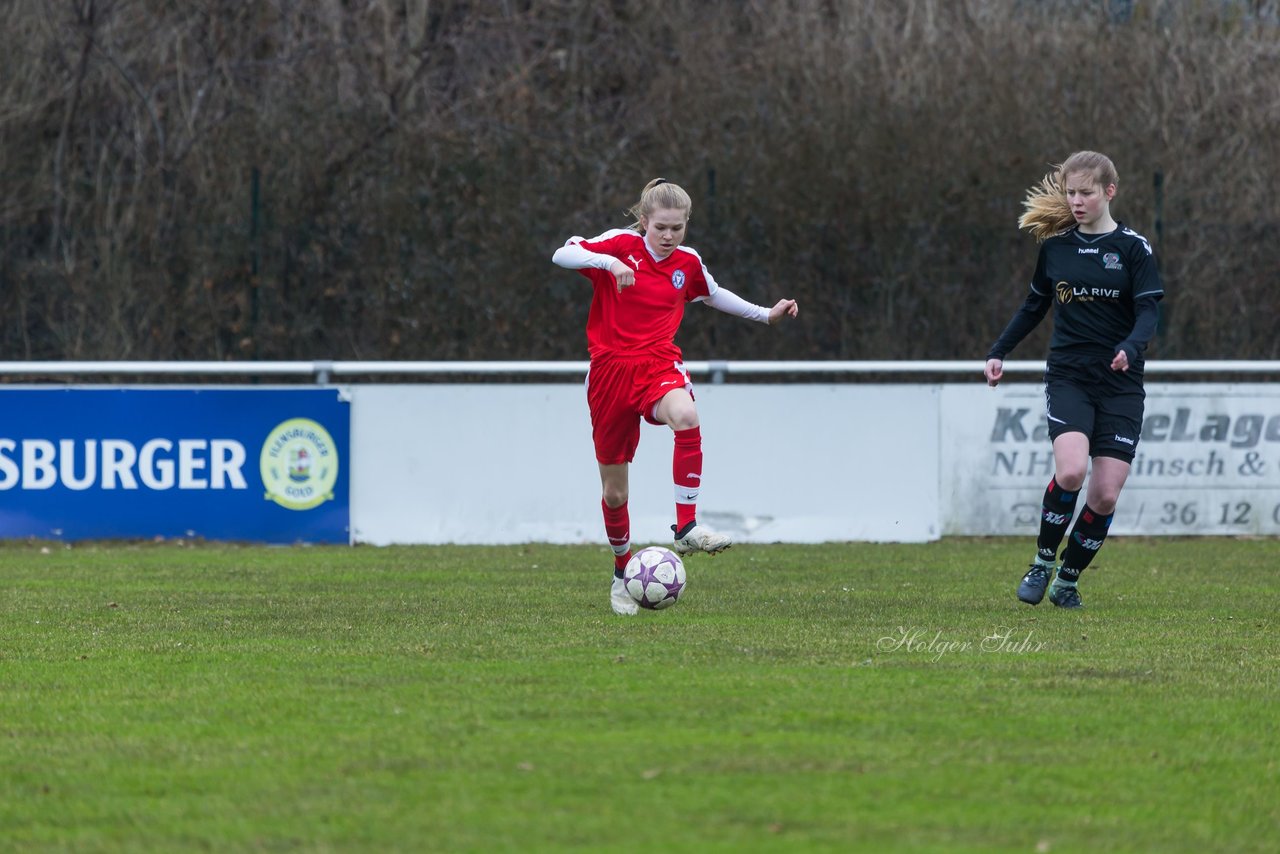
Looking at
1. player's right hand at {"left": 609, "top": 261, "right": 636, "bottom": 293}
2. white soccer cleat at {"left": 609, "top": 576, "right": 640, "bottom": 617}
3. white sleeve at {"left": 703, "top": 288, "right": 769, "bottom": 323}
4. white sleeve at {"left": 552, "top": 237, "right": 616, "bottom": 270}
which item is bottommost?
white soccer cleat at {"left": 609, "top": 576, "right": 640, "bottom": 617}

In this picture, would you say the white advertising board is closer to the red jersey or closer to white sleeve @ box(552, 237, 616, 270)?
the red jersey

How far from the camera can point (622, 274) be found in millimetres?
7766

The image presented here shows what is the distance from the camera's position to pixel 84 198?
18.0 meters

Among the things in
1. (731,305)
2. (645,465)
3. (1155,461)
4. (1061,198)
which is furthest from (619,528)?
(1155,461)

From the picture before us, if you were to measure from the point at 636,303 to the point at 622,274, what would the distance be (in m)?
0.59

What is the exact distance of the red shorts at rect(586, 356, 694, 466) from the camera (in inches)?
323

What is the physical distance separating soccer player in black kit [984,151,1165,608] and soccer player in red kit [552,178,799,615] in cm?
135

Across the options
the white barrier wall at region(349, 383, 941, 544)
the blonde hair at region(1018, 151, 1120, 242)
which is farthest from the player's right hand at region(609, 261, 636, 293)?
the white barrier wall at region(349, 383, 941, 544)

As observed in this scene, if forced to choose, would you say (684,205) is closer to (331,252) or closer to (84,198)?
(331,252)

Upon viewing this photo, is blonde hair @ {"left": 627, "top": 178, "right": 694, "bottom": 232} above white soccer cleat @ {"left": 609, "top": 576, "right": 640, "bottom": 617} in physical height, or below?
above

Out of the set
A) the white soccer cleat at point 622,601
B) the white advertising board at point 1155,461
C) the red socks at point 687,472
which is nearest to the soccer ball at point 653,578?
the white soccer cleat at point 622,601

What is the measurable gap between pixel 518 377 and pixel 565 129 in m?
3.76

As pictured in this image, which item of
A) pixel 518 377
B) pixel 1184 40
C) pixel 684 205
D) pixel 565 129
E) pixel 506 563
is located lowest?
pixel 506 563

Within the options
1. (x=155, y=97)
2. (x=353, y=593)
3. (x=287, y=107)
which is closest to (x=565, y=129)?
(x=287, y=107)
